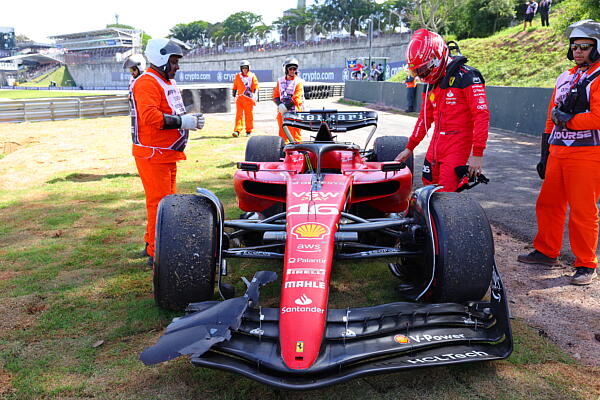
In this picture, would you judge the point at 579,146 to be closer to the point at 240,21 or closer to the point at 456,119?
the point at 456,119

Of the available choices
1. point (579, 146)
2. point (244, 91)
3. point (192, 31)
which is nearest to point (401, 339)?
point (579, 146)

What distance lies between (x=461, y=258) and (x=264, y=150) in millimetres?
3606

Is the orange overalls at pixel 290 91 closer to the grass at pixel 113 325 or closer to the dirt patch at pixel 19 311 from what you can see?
the grass at pixel 113 325

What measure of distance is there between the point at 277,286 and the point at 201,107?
17.0 m

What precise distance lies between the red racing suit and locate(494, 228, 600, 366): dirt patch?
99 centimetres

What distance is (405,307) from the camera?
2.99 metres

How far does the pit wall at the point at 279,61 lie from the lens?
47281 millimetres

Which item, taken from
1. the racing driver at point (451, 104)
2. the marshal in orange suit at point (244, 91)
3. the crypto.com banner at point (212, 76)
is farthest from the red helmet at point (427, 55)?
the crypto.com banner at point (212, 76)

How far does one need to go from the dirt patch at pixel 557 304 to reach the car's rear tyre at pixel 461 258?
0.61 m

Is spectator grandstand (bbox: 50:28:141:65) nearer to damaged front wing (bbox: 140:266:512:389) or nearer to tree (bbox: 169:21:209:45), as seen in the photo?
tree (bbox: 169:21:209:45)

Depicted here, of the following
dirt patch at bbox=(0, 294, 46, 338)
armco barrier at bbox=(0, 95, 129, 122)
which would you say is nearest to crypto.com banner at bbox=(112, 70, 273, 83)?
armco barrier at bbox=(0, 95, 129, 122)

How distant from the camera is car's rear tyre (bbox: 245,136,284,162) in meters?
6.35

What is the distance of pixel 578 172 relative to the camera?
4164 mm

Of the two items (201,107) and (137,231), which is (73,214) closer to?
(137,231)
